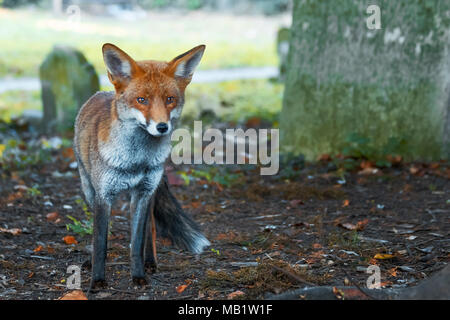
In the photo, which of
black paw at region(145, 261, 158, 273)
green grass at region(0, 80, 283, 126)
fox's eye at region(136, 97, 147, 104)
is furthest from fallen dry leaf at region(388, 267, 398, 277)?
green grass at region(0, 80, 283, 126)

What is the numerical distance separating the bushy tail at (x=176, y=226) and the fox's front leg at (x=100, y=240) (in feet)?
2.48

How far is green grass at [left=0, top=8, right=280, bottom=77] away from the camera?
18469 millimetres

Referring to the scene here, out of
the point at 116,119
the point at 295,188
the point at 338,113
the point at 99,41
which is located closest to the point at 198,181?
the point at 295,188

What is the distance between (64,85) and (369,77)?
5.11 metres

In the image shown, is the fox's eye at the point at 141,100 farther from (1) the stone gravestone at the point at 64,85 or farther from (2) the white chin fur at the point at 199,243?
(1) the stone gravestone at the point at 64,85

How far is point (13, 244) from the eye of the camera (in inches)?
205

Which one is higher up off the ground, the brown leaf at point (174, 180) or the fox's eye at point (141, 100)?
the fox's eye at point (141, 100)

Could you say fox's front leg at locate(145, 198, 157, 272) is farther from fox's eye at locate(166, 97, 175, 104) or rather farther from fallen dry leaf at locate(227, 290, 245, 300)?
fox's eye at locate(166, 97, 175, 104)

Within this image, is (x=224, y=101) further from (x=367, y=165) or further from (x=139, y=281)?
(x=139, y=281)

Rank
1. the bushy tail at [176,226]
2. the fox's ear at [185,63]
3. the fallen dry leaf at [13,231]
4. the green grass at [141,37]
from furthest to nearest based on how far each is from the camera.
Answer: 1. the green grass at [141,37]
2. the fallen dry leaf at [13,231]
3. the bushy tail at [176,226]
4. the fox's ear at [185,63]

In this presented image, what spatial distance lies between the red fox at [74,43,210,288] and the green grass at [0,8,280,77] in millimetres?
12101

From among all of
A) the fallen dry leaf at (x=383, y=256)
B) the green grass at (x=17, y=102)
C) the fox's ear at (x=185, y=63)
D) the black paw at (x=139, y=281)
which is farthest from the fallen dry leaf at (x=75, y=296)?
the green grass at (x=17, y=102)

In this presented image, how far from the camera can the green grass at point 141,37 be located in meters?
18.5

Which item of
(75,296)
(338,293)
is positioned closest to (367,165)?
(338,293)
